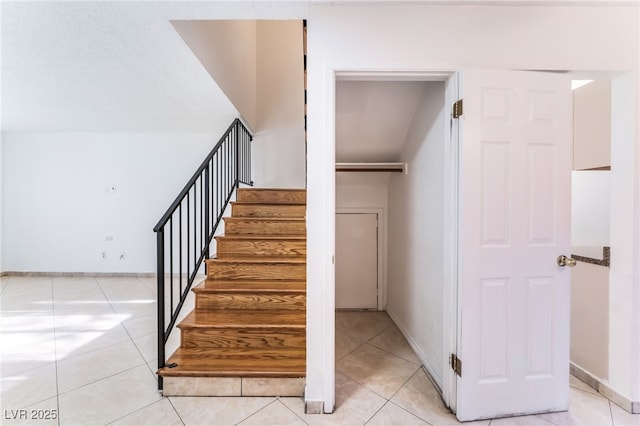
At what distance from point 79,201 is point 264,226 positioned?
3.53m

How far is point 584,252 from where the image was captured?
1.79 m

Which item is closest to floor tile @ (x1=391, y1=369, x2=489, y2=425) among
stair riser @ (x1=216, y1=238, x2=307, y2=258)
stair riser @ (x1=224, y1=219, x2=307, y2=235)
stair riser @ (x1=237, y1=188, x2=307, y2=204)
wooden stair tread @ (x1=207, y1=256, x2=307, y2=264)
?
wooden stair tread @ (x1=207, y1=256, x2=307, y2=264)

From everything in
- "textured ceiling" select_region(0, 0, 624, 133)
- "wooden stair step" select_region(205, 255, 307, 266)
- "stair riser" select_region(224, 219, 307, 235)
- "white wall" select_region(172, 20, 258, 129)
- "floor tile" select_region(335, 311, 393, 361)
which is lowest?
"floor tile" select_region(335, 311, 393, 361)

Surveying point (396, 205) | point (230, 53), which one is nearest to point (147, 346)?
point (396, 205)

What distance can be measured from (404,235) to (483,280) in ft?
3.27

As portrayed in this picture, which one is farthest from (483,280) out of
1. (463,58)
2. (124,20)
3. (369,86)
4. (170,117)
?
(170,117)

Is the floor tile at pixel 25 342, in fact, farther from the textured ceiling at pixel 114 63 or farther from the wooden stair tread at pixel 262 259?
the textured ceiling at pixel 114 63

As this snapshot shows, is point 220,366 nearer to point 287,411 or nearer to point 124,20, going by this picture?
point 287,411

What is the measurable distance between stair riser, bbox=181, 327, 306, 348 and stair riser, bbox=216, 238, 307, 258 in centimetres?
77

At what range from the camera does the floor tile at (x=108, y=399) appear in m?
1.50

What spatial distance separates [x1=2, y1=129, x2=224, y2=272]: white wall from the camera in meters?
4.18

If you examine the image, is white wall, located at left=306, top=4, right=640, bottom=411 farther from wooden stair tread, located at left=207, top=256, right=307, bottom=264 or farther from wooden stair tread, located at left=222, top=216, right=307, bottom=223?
wooden stair tread, located at left=222, top=216, right=307, bottom=223

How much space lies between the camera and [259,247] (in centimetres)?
253

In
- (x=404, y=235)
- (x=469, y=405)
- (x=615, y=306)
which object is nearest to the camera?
(x=469, y=405)
